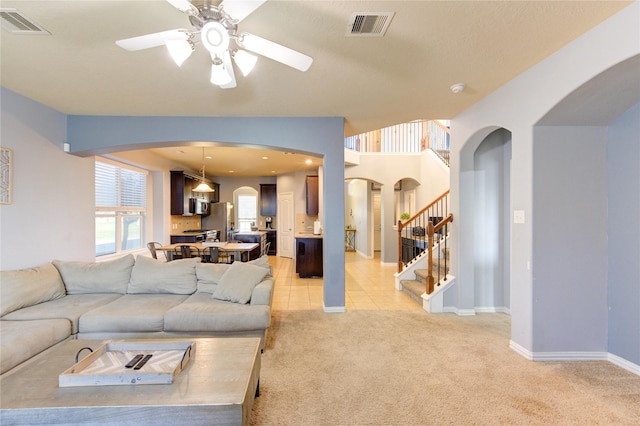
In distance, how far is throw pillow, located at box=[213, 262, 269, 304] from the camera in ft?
10.2

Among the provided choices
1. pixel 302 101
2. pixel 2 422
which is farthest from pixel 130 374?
pixel 302 101

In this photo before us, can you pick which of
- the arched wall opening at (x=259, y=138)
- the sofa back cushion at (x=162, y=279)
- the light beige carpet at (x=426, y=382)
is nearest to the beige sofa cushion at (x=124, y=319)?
the sofa back cushion at (x=162, y=279)

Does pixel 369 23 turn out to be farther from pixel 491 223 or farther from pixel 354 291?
pixel 354 291

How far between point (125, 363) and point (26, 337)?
1.20m

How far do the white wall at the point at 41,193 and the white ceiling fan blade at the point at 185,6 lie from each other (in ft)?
10.1

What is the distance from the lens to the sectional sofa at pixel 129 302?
106 inches

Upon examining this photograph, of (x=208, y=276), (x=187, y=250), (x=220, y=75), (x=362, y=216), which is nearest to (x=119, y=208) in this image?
(x=187, y=250)

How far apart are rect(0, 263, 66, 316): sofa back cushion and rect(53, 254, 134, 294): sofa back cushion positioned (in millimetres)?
80

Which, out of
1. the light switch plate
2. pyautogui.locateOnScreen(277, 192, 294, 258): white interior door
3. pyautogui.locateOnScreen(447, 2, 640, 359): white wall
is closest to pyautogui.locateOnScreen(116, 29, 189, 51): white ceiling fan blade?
pyautogui.locateOnScreen(447, 2, 640, 359): white wall

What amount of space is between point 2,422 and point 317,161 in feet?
21.4

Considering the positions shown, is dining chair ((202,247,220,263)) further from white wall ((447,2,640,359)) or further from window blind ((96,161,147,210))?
white wall ((447,2,640,359))

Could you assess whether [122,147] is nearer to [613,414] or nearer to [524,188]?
[524,188]

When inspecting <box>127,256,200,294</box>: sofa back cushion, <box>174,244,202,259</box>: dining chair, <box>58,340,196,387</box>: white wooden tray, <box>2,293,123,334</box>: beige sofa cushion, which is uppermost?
<box>174,244,202,259</box>: dining chair

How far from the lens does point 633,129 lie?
101 inches
